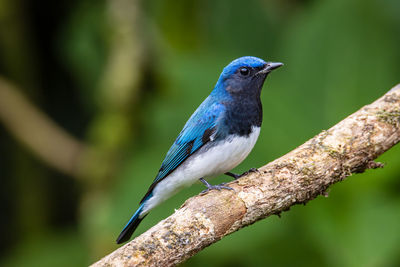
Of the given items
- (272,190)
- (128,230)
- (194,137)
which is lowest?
(272,190)

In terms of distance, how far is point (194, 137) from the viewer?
13.4 feet

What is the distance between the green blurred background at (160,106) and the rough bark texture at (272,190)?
93 cm

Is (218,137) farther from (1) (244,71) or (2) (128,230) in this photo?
(2) (128,230)

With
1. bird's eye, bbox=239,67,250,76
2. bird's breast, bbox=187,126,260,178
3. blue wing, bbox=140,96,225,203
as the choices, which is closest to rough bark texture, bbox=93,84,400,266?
bird's breast, bbox=187,126,260,178

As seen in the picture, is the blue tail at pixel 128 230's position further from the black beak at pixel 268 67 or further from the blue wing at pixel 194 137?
the black beak at pixel 268 67

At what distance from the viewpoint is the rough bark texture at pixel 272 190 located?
2.90 meters

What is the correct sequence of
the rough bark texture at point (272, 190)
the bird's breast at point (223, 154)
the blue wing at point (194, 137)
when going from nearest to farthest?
the rough bark texture at point (272, 190)
the bird's breast at point (223, 154)
the blue wing at point (194, 137)

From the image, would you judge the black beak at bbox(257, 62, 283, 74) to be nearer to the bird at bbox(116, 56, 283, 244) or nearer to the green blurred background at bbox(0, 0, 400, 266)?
the bird at bbox(116, 56, 283, 244)

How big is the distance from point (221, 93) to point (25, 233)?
10.2 feet

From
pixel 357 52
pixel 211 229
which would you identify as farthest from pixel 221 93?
pixel 357 52

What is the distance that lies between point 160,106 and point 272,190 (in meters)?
2.17

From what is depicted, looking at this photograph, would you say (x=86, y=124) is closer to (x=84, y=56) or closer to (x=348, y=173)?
(x=84, y=56)

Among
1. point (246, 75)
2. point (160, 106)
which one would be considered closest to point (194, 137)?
point (246, 75)

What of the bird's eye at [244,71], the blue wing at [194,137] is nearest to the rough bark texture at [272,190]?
the blue wing at [194,137]
